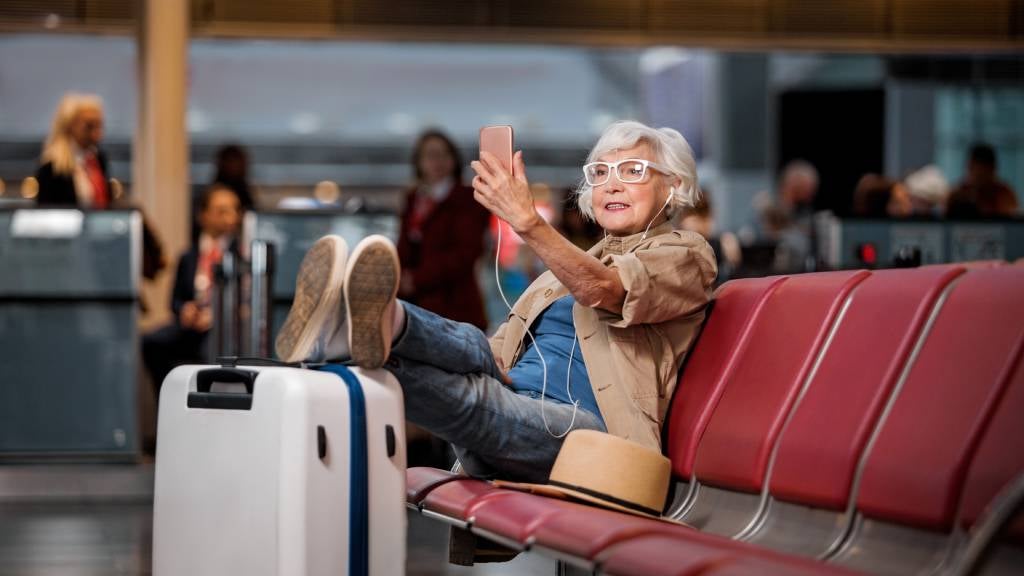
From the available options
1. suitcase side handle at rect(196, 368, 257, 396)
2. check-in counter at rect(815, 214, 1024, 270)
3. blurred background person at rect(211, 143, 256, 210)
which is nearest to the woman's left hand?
suitcase side handle at rect(196, 368, 257, 396)

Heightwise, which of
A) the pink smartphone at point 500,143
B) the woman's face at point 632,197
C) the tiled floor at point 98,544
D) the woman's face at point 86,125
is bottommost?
the tiled floor at point 98,544

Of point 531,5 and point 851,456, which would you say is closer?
point 851,456

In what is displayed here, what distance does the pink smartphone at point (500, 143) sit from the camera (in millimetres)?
3498

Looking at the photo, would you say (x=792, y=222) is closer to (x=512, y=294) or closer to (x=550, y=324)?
(x=512, y=294)

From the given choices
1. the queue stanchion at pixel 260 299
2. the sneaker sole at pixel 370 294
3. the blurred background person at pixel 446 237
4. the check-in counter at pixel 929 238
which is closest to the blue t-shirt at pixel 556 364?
the sneaker sole at pixel 370 294

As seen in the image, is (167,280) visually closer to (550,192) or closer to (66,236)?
(66,236)

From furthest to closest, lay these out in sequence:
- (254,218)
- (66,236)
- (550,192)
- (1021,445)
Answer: (550,192)
(254,218)
(66,236)
(1021,445)

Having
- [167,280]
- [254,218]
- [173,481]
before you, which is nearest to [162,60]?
[167,280]

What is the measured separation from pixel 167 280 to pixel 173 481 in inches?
287

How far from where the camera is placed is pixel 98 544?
5.75m

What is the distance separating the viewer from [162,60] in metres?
10.2

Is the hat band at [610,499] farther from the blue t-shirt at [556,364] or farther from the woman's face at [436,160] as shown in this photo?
the woman's face at [436,160]

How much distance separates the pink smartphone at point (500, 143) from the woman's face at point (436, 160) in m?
4.08

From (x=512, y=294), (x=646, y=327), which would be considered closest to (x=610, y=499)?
(x=646, y=327)
